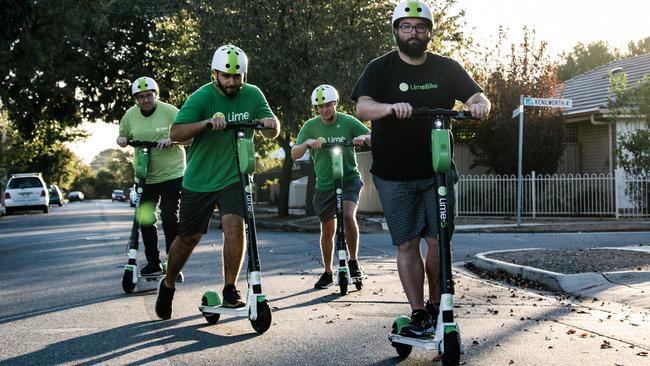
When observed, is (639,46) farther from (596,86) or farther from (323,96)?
(323,96)

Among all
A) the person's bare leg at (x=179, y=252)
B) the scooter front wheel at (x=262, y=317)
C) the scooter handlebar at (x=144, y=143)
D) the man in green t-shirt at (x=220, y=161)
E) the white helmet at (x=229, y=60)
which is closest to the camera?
the scooter front wheel at (x=262, y=317)

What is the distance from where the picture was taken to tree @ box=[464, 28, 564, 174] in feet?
77.5

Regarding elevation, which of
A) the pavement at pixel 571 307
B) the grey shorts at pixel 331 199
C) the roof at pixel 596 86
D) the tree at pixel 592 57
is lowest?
the pavement at pixel 571 307

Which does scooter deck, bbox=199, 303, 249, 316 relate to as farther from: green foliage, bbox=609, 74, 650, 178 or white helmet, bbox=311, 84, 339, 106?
green foliage, bbox=609, 74, 650, 178

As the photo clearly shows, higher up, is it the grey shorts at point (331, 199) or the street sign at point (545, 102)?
the street sign at point (545, 102)

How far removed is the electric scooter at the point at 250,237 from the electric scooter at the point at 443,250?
1.23 meters

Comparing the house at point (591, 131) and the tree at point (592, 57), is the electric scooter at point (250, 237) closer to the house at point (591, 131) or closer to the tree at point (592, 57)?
the house at point (591, 131)

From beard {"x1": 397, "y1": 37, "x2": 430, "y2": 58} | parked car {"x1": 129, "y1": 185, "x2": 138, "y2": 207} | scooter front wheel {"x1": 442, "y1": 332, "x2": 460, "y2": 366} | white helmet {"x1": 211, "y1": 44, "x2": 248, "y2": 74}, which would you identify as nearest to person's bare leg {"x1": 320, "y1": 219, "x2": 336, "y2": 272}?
parked car {"x1": 129, "y1": 185, "x2": 138, "y2": 207}

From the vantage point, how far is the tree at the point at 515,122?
23.6 meters

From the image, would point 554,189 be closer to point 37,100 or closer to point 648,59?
point 648,59

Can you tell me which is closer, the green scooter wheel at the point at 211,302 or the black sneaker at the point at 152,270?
the green scooter wheel at the point at 211,302

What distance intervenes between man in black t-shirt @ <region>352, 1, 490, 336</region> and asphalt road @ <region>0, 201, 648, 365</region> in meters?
0.60

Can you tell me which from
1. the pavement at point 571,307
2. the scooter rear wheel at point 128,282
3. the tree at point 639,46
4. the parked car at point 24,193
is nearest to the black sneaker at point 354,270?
the pavement at point 571,307

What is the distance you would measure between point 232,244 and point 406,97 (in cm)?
183
